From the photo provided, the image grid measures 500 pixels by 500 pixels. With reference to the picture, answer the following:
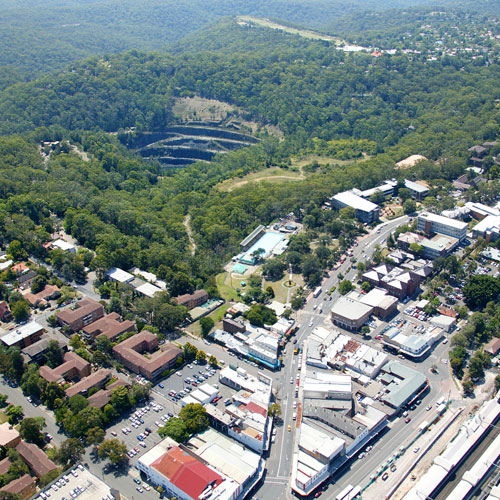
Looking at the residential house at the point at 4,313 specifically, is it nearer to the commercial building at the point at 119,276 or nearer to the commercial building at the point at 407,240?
the commercial building at the point at 119,276

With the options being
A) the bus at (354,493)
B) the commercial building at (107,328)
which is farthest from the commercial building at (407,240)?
the bus at (354,493)

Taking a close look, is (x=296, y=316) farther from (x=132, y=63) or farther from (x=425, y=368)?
(x=132, y=63)

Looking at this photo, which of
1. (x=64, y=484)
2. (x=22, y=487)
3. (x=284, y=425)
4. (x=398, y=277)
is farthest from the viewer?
(x=398, y=277)

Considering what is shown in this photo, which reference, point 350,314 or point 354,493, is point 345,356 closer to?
point 350,314

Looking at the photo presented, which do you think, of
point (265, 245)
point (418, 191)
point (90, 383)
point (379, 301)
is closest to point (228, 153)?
point (418, 191)

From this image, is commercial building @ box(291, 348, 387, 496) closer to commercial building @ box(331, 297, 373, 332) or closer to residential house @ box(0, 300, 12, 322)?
commercial building @ box(331, 297, 373, 332)

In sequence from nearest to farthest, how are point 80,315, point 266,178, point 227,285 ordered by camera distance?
point 80,315, point 227,285, point 266,178

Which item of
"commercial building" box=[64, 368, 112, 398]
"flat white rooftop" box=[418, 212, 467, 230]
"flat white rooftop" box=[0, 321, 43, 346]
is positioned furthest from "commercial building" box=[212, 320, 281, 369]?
"flat white rooftop" box=[418, 212, 467, 230]
